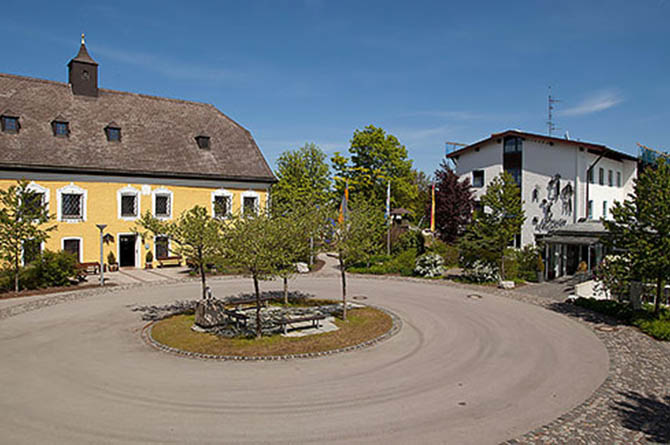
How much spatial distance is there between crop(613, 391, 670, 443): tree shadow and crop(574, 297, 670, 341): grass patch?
6.07 meters

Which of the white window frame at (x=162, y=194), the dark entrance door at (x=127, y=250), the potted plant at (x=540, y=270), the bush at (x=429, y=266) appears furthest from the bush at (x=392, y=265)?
the dark entrance door at (x=127, y=250)

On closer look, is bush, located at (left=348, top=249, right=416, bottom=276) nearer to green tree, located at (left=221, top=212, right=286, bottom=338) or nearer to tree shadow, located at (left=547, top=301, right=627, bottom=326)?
tree shadow, located at (left=547, top=301, right=627, bottom=326)

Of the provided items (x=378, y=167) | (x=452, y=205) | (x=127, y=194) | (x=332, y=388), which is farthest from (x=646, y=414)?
(x=378, y=167)

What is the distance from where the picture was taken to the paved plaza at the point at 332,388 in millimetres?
8422

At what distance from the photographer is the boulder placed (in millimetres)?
15602

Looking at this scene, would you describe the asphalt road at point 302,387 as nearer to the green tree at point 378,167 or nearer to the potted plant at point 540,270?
the potted plant at point 540,270

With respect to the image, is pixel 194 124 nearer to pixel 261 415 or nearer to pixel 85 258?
pixel 85 258

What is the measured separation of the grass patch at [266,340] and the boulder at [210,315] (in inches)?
20.7

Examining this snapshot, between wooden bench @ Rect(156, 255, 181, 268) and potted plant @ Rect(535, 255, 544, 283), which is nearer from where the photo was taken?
potted plant @ Rect(535, 255, 544, 283)

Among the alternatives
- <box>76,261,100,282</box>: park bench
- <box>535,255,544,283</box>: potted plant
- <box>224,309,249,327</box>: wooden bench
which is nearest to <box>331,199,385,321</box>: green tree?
<box>224,309,249,327</box>: wooden bench

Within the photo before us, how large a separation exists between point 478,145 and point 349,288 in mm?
21678

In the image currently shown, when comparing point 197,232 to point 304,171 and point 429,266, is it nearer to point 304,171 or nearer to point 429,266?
point 429,266

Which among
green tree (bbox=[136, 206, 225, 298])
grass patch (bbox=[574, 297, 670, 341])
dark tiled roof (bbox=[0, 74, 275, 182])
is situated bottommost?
grass patch (bbox=[574, 297, 670, 341])

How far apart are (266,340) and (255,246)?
3.14 meters
